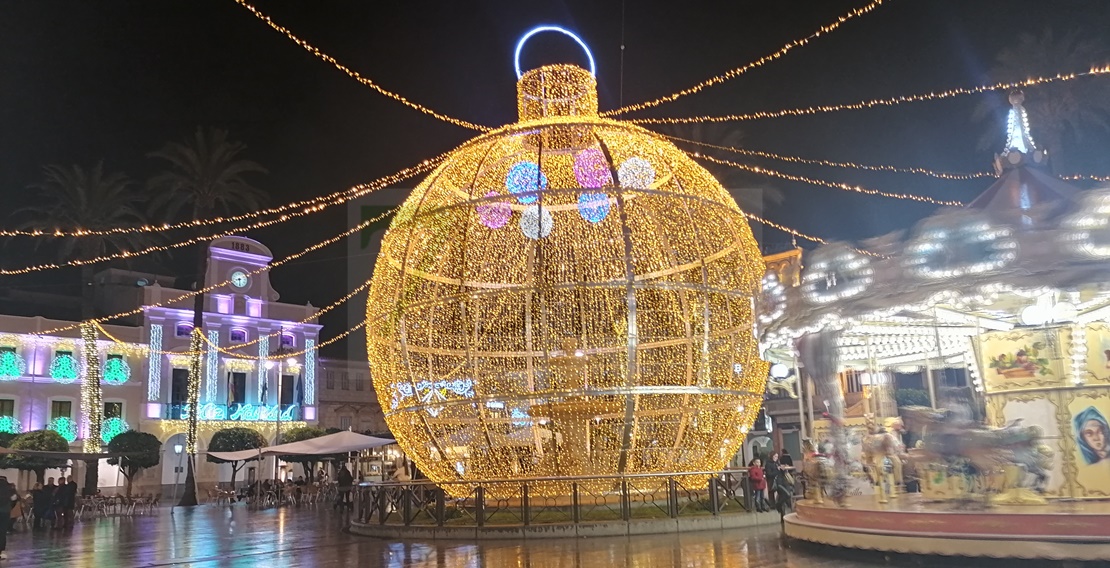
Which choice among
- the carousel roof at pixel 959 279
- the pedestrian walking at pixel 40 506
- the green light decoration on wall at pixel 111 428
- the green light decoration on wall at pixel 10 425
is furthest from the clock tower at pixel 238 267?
the carousel roof at pixel 959 279

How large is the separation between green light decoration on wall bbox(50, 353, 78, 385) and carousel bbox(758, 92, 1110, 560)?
37.3m

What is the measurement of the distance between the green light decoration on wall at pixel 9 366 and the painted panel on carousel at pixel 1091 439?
135ft

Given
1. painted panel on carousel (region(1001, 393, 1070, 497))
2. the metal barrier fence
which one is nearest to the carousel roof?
painted panel on carousel (region(1001, 393, 1070, 497))

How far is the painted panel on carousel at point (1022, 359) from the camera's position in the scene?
36.7 feet

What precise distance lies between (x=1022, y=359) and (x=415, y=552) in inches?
338

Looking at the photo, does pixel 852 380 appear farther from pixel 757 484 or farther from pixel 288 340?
pixel 288 340

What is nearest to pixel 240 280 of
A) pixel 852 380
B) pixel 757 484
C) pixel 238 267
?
pixel 238 267

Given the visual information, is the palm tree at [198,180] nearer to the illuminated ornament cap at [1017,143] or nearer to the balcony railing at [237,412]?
the balcony railing at [237,412]

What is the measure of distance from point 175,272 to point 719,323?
136ft

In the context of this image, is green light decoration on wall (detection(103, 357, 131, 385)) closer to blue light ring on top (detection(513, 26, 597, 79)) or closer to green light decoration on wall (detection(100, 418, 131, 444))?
green light decoration on wall (detection(100, 418, 131, 444))

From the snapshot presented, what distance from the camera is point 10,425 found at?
38125 millimetres

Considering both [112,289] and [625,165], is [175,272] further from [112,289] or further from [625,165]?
[625,165]

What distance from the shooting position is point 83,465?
3975 cm

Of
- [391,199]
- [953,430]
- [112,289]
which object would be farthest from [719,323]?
[112,289]
